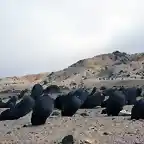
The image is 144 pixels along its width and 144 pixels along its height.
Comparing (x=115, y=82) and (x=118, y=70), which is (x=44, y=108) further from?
(x=118, y=70)

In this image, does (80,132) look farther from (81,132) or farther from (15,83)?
(15,83)

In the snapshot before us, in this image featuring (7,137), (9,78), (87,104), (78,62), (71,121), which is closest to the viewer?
(7,137)

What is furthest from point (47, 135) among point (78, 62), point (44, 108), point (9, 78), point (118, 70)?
point (9, 78)

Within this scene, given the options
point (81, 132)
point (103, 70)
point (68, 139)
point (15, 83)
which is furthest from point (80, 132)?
point (15, 83)

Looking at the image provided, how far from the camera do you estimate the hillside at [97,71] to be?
233 feet

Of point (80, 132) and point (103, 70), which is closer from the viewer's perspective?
point (80, 132)

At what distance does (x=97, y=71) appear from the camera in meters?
85.8

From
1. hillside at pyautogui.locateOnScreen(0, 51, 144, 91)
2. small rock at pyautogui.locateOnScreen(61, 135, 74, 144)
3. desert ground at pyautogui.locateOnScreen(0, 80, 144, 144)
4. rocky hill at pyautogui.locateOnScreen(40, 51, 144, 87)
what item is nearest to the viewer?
small rock at pyautogui.locateOnScreen(61, 135, 74, 144)

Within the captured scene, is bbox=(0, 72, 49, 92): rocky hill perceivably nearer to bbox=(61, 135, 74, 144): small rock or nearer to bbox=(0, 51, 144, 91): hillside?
bbox=(0, 51, 144, 91): hillside

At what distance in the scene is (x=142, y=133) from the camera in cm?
1387

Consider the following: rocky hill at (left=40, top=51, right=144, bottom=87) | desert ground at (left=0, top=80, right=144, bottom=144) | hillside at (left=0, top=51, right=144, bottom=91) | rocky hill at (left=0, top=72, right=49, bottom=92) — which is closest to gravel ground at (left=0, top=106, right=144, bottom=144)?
desert ground at (left=0, top=80, right=144, bottom=144)

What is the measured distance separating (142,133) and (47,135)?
2758mm

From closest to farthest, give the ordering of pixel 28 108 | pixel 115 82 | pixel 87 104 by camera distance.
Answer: pixel 28 108 < pixel 87 104 < pixel 115 82

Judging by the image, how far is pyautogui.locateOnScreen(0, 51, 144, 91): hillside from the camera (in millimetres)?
71062
